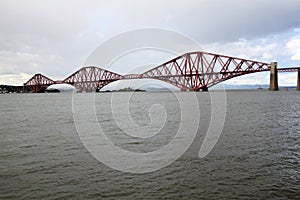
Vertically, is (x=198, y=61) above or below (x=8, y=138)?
above

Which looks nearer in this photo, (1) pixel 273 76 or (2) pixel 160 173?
(2) pixel 160 173

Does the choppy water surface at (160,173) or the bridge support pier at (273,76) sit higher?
the bridge support pier at (273,76)

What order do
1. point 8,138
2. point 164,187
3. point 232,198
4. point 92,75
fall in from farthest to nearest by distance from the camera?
1. point 92,75
2. point 8,138
3. point 164,187
4. point 232,198

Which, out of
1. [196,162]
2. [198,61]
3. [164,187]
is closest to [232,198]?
[164,187]

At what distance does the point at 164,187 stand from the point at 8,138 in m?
10.7

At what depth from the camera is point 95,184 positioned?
23.0 feet

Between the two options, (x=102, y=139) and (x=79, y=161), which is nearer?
(x=79, y=161)

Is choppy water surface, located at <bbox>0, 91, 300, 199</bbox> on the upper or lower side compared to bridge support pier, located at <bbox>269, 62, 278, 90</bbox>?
lower

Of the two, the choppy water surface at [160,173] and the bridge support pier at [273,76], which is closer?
the choppy water surface at [160,173]

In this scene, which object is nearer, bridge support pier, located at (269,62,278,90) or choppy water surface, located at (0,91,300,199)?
choppy water surface, located at (0,91,300,199)

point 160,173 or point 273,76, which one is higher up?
point 273,76

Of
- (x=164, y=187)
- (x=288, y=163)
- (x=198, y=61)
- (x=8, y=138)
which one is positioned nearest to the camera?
(x=164, y=187)

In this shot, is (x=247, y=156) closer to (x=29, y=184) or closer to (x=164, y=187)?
(x=164, y=187)

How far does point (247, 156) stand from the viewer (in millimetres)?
9523
